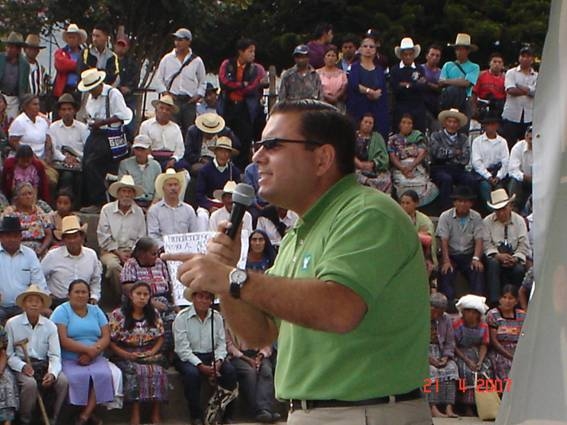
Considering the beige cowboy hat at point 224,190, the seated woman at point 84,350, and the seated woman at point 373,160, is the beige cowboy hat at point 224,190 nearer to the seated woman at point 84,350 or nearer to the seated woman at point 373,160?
the seated woman at point 373,160

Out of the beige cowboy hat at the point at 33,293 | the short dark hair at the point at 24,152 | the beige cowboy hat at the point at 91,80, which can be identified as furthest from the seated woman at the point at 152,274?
the beige cowboy hat at the point at 91,80

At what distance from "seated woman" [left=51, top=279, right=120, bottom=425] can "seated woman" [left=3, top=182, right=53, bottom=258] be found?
49.2 inches

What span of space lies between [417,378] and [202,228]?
936cm

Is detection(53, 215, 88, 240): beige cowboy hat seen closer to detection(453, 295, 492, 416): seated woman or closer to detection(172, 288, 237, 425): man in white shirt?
detection(172, 288, 237, 425): man in white shirt

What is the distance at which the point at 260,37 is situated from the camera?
68.3 feet

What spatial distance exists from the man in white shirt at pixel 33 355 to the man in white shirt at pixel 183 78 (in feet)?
17.0

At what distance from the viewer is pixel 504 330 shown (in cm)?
1195

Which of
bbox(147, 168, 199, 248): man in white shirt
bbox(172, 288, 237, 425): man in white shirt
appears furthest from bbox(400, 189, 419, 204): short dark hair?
bbox(172, 288, 237, 425): man in white shirt

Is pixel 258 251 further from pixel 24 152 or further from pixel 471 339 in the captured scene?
pixel 24 152

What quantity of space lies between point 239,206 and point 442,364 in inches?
326

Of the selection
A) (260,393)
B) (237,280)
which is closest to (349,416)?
(237,280)

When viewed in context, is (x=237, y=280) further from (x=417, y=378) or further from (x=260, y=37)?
(x=260, y=37)

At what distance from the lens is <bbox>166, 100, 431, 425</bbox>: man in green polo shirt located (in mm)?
3258

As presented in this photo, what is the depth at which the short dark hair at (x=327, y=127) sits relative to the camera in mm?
3615
